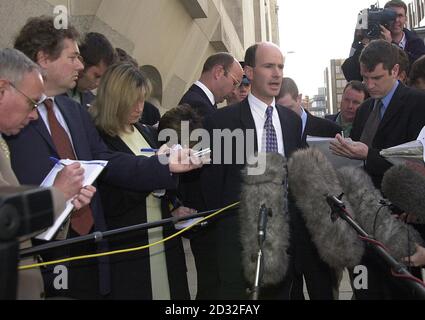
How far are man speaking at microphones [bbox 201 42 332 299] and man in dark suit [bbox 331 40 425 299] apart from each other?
0.37 m

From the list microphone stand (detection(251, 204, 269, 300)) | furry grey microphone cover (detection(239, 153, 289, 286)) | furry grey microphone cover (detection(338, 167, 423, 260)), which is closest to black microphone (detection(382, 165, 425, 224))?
furry grey microphone cover (detection(338, 167, 423, 260))

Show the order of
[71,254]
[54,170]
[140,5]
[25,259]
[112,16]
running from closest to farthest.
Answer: [25,259]
[54,170]
[71,254]
[112,16]
[140,5]

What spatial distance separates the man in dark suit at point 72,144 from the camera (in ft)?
8.32

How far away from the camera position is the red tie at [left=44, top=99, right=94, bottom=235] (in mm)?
2588

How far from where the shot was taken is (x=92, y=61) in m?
3.55

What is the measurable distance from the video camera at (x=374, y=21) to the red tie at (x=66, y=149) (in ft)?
11.1

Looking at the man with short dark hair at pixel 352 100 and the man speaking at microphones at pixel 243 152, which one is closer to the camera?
the man speaking at microphones at pixel 243 152

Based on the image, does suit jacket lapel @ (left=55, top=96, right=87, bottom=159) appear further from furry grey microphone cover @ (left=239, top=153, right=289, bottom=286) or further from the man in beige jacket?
furry grey microphone cover @ (left=239, top=153, right=289, bottom=286)

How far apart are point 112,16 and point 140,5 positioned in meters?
1.03

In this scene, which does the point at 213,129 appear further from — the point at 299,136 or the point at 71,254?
the point at 71,254

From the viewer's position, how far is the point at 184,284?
10.1 ft

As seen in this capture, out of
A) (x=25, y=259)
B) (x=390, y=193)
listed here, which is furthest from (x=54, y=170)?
(x=390, y=193)

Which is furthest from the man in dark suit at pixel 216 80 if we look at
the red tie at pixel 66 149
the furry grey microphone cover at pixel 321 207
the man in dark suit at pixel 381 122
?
the red tie at pixel 66 149
